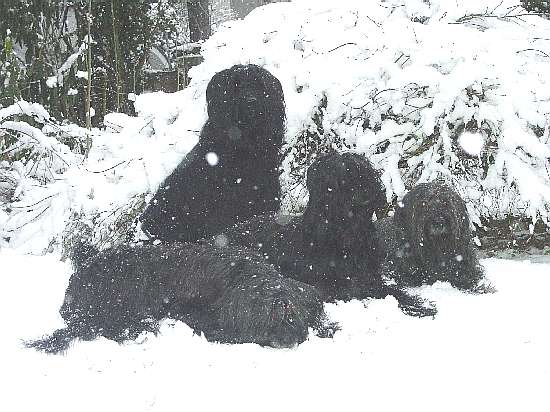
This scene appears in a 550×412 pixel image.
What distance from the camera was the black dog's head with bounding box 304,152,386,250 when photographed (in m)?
4.09

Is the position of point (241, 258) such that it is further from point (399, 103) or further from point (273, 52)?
point (273, 52)

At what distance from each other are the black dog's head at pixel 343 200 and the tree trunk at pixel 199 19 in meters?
12.8

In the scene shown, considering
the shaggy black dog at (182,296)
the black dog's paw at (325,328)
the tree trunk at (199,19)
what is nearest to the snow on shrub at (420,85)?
the black dog's paw at (325,328)

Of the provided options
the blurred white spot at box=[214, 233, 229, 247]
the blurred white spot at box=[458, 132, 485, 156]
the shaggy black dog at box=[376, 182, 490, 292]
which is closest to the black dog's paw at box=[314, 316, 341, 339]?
the shaggy black dog at box=[376, 182, 490, 292]

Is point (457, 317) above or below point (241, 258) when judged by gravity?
below

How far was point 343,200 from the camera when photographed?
13.4 feet

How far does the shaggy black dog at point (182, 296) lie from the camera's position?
11.3ft

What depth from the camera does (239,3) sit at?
2078 centimetres

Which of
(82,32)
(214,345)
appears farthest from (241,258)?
(82,32)

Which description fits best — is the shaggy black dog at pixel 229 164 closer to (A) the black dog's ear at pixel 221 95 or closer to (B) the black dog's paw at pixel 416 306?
(A) the black dog's ear at pixel 221 95

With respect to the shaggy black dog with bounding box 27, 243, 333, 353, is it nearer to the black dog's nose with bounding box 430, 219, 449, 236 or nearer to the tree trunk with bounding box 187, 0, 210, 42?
the black dog's nose with bounding box 430, 219, 449, 236

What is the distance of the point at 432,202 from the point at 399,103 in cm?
203

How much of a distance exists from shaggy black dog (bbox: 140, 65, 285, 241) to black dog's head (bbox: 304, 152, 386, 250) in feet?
2.25

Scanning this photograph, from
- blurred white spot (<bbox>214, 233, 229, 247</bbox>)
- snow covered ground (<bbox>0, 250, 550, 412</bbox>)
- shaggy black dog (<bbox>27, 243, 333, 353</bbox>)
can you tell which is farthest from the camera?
blurred white spot (<bbox>214, 233, 229, 247</bbox>)
